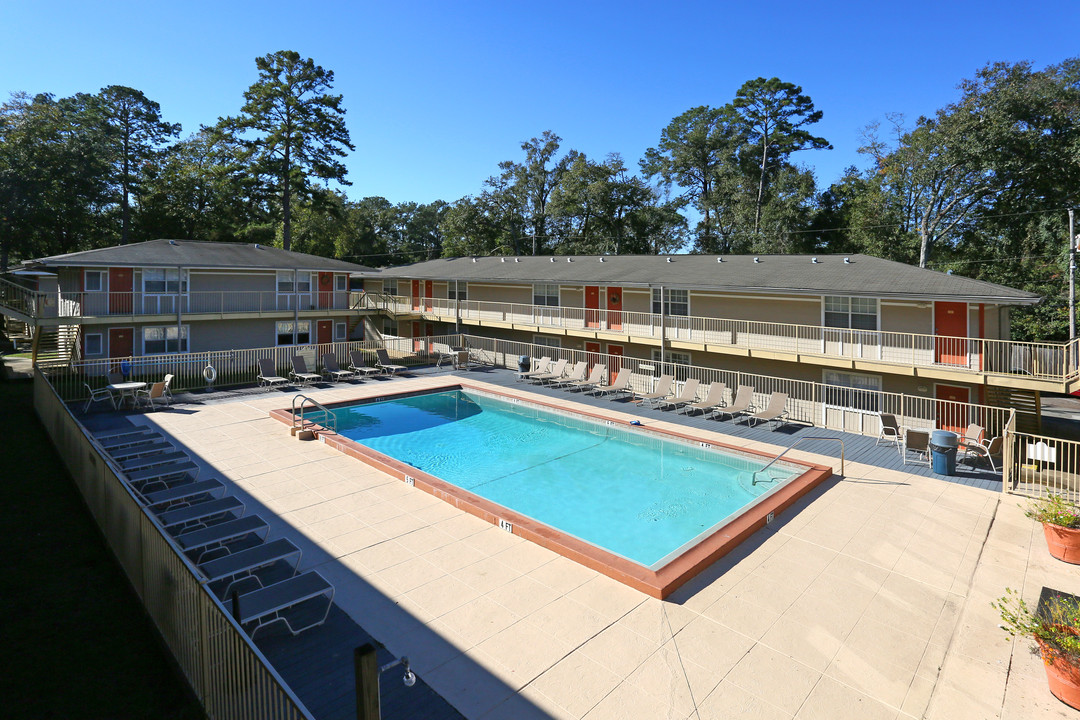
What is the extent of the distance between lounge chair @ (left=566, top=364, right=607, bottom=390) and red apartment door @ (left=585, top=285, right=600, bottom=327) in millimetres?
3742

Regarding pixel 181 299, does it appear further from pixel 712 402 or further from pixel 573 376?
pixel 712 402

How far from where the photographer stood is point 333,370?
21.7 m

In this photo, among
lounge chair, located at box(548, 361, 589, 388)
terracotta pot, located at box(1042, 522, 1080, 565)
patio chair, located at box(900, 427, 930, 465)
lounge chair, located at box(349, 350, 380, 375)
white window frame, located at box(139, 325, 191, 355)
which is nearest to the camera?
terracotta pot, located at box(1042, 522, 1080, 565)

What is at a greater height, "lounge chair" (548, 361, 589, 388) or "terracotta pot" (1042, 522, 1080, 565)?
"lounge chair" (548, 361, 589, 388)

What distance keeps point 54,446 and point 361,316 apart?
2040 centimetres

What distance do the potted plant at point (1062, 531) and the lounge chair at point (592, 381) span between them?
13628 millimetres

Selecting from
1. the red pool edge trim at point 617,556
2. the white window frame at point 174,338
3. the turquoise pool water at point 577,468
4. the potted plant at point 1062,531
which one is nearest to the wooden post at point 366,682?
Answer: the red pool edge trim at point 617,556

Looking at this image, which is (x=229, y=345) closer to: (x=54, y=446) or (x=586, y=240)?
(x=54, y=446)

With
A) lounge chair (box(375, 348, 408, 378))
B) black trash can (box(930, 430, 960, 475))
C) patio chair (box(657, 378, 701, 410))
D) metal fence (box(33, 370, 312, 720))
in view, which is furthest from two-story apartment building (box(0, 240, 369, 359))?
black trash can (box(930, 430, 960, 475))

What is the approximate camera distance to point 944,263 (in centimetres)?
3694

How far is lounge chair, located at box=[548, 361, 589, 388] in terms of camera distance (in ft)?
71.5

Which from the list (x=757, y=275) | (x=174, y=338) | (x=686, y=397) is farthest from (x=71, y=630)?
(x=174, y=338)

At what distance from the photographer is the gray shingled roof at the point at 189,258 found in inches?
844

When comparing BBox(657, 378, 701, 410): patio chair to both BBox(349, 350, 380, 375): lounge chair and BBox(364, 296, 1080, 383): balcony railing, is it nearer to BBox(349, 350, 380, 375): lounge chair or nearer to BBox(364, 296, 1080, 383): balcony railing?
BBox(364, 296, 1080, 383): balcony railing
